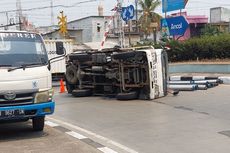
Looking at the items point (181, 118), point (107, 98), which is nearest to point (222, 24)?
point (107, 98)

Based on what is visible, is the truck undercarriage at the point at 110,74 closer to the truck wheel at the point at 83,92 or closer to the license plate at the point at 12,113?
the truck wheel at the point at 83,92

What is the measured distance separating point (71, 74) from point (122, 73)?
3019 mm

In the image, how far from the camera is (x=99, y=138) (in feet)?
30.3

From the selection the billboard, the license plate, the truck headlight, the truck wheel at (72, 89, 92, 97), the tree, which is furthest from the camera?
the tree

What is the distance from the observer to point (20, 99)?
356 inches

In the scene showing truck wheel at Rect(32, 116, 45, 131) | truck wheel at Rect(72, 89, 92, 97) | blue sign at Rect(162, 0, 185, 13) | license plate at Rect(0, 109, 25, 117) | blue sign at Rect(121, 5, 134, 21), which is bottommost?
truck wheel at Rect(72, 89, 92, 97)

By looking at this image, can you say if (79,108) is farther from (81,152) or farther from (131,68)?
(81,152)

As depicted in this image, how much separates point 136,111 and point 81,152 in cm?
512

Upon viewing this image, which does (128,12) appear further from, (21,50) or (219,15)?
(219,15)

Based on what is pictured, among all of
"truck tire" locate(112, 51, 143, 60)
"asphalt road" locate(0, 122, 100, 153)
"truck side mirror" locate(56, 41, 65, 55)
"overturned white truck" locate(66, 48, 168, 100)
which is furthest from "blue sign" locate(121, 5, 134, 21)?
"asphalt road" locate(0, 122, 100, 153)

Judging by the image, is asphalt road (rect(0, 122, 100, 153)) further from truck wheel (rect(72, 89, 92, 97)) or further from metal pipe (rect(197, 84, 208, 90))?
metal pipe (rect(197, 84, 208, 90))

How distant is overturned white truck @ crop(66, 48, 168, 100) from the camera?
15070 millimetres

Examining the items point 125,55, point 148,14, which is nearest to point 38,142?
point 125,55

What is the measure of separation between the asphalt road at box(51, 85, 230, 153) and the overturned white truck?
0.51 meters
